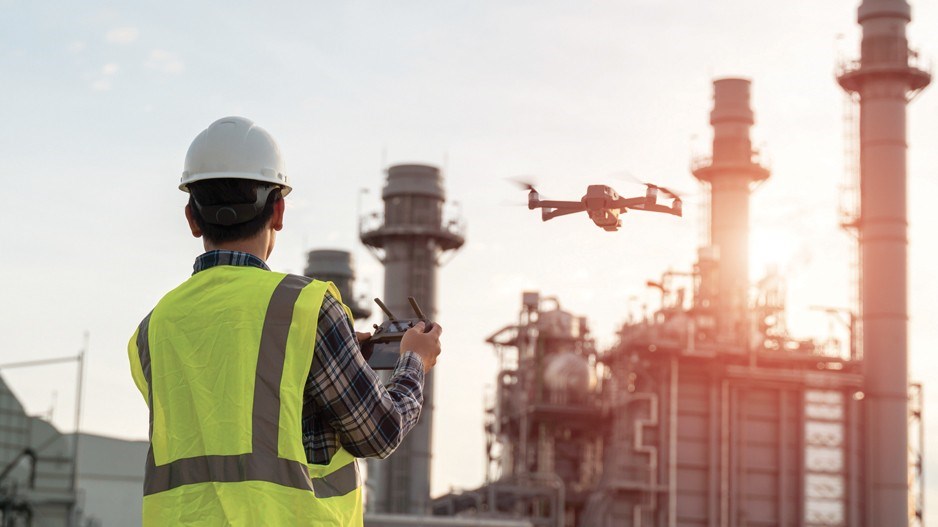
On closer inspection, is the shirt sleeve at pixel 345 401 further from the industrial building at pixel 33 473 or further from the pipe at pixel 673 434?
the pipe at pixel 673 434

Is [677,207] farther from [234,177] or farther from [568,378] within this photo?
[568,378]

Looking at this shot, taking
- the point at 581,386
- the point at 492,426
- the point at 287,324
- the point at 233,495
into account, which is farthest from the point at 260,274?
A: the point at 492,426

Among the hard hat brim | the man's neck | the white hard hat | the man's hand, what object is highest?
the white hard hat

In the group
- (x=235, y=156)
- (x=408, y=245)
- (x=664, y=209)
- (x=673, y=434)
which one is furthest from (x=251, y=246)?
(x=408, y=245)

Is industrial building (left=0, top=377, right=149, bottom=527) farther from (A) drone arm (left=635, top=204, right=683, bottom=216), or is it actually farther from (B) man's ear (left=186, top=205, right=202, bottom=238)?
(B) man's ear (left=186, top=205, right=202, bottom=238)

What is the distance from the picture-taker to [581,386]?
202 feet

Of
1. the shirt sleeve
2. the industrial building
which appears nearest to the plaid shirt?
the shirt sleeve

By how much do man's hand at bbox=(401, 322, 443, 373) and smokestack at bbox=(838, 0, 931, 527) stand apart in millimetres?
50177

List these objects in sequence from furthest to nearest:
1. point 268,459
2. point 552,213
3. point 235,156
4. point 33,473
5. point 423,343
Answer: point 33,473 < point 552,213 < point 423,343 < point 235,156 < point 268,459

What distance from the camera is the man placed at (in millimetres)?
3645

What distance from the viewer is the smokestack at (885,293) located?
52.5m

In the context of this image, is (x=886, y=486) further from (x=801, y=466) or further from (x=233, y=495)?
(x=233, y=495)

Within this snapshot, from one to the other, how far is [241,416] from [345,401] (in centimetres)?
27

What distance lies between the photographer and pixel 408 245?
60656mm
